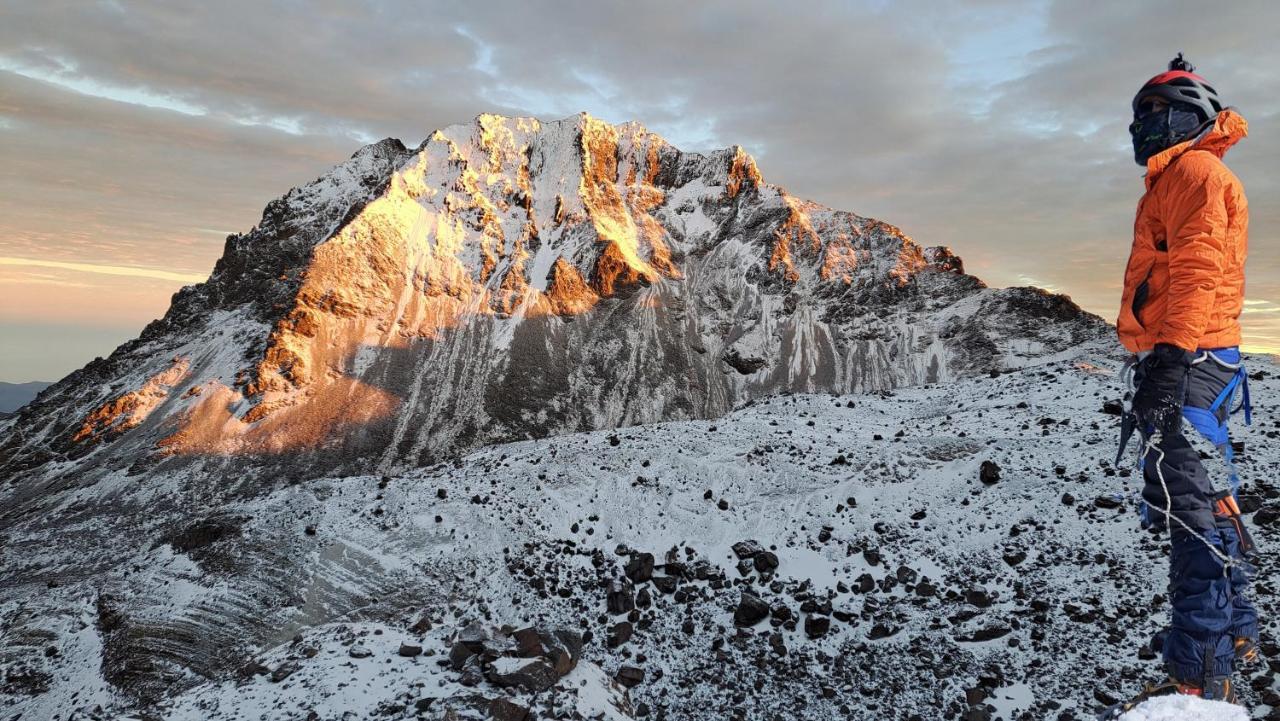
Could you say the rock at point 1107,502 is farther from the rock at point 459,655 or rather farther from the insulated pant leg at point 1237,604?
the rock at point 459,655

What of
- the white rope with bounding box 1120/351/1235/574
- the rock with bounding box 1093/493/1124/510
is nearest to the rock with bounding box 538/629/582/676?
the white rope with bounding box 1120/351/1235/574

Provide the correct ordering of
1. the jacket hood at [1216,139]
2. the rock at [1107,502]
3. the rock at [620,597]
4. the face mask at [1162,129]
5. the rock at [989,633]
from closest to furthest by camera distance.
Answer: the jacket hood at [1216,139]
the face mask at [1162,129]
the rock at [989,633]
the rock at [1107,502]
the rock at [620,597]

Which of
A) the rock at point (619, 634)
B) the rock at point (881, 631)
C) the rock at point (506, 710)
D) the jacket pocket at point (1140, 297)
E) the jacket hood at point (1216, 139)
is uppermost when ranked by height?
→ the jacket hood at point (1216, 139)

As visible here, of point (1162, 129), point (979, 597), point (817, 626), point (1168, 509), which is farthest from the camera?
point (817, 626)

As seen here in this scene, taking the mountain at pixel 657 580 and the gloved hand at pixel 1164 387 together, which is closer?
the gloved hand at pixel 1164 387

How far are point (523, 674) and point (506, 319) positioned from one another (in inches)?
5199

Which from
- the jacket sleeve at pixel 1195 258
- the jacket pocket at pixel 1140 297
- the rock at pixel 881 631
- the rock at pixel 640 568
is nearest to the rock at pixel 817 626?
the rock at pixel 881 631

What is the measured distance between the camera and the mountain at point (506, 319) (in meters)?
105

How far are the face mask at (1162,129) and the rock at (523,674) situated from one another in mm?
12052

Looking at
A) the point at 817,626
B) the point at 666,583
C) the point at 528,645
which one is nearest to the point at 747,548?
the point at 666,583

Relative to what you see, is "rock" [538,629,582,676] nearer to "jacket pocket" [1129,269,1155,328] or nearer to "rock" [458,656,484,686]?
"rock" [458,656,484,686]

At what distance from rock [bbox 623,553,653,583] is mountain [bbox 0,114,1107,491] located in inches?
3711

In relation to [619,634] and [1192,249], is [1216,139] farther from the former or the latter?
[619,634]

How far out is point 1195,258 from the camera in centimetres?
564
